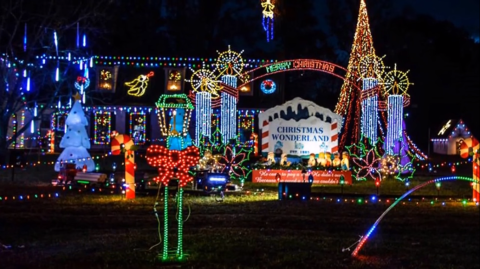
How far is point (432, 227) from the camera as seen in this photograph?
13.7m

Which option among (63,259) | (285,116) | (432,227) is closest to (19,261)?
(63,259)

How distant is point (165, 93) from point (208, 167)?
62.6ft

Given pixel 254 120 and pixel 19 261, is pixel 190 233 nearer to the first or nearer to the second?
pixel 19 261

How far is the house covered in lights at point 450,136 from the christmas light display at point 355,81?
24514 mm

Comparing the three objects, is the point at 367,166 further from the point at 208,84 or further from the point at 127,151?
the point at 127,151

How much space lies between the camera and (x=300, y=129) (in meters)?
25.3

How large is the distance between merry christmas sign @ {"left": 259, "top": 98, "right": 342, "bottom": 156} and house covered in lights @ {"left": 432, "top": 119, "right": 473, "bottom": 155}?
28499mm

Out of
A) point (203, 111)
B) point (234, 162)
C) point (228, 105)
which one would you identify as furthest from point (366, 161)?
point (203, 111)

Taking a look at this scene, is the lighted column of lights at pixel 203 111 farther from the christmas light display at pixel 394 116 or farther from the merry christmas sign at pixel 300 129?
the christmas light display at pixel 394 116

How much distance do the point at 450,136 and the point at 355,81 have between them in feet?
87.8

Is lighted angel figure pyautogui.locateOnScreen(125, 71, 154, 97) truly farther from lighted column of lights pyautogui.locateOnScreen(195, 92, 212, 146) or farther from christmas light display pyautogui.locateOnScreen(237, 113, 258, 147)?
lighted column of lights pyautogui.locateOnScreen(195, 92, 212, 146)

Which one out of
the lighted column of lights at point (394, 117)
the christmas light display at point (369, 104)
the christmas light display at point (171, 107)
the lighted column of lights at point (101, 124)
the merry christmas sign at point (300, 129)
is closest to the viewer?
the merry christmas sign at point (300, 129)

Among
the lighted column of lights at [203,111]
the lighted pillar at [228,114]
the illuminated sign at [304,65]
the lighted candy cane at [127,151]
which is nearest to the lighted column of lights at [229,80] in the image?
the lighted pillar at [228,114]

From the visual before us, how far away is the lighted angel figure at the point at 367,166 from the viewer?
2530 centimetres
